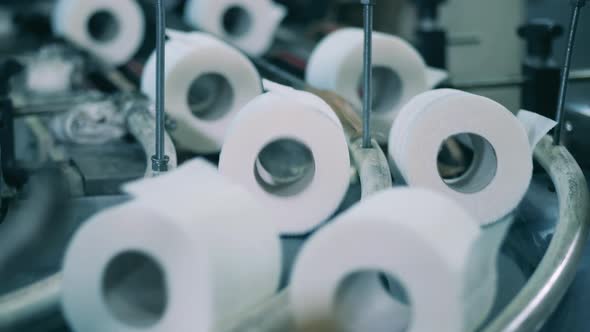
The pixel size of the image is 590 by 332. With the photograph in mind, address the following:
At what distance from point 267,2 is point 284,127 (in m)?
1.57

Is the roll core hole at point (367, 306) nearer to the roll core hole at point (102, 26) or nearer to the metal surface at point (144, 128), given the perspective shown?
the metal surface at point (144, 128)

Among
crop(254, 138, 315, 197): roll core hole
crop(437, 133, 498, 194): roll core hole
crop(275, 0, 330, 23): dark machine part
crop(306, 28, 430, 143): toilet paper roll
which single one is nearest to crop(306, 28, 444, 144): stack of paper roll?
crop(306, 28, 430, 143): toilet paper roll

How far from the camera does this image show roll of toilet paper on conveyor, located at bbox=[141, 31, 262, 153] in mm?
1685

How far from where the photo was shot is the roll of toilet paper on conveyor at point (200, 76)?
1.68 metres

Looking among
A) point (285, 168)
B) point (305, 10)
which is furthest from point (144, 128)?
point (305, 10)

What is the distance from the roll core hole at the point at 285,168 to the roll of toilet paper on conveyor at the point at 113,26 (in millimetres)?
1015

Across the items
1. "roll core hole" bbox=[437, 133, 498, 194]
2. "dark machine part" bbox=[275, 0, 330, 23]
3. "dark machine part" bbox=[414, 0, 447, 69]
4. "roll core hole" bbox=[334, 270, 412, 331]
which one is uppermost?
"dark machine part" bbox=[275, 0, 330, 23]

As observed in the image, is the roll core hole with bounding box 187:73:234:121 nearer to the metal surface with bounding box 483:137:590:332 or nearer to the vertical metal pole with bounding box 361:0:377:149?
the vertical metal pole with bounding box 361:0:377:149

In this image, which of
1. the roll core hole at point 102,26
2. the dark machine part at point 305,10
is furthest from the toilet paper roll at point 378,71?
the dark machine part at point 305,10

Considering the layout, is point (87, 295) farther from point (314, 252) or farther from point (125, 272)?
point (314, 252)

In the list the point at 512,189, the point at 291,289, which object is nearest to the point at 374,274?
the point at 291,289

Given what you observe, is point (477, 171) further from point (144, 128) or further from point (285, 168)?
point (144, 128)

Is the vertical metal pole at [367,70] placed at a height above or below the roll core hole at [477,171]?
above

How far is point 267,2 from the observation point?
2.66 meters
